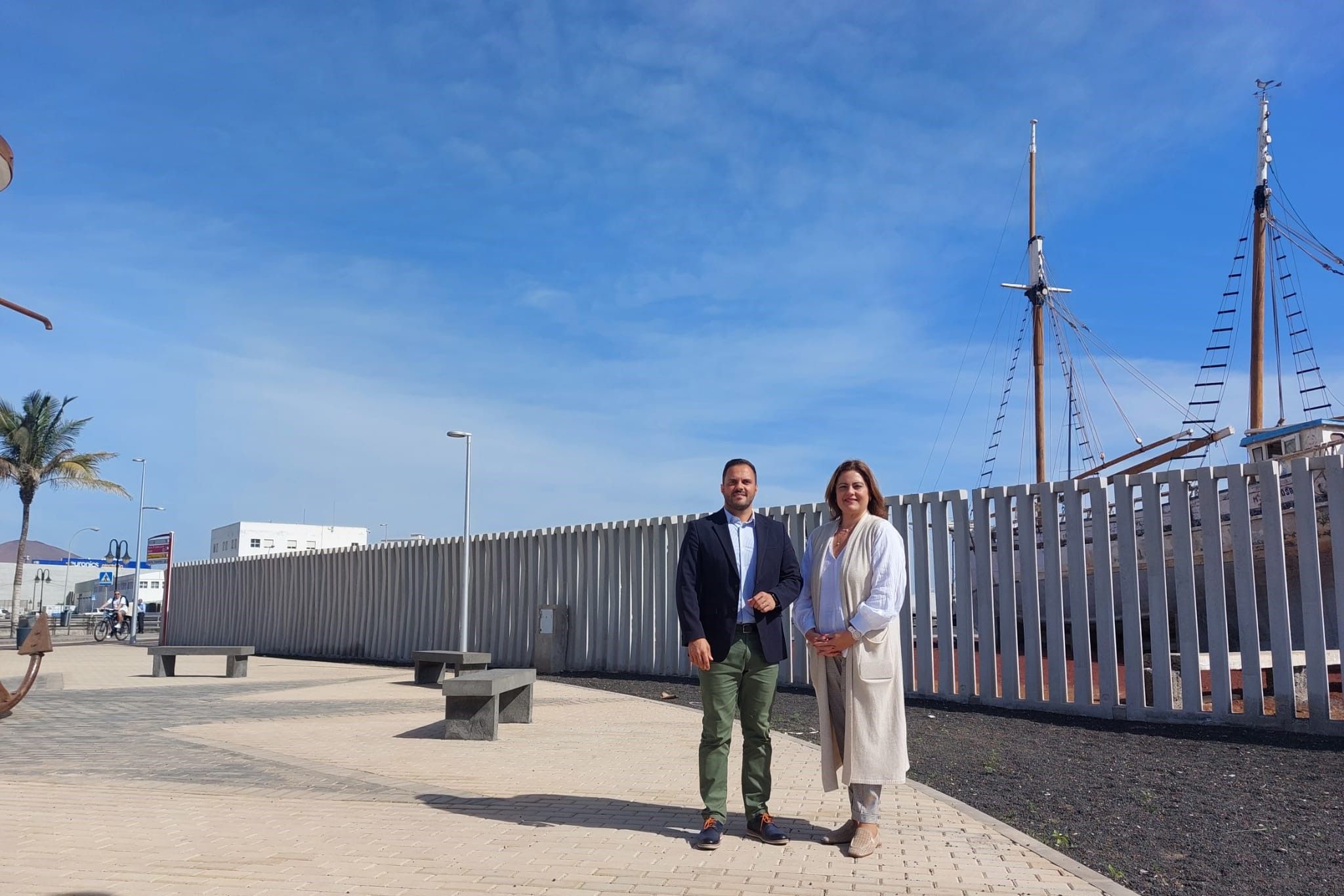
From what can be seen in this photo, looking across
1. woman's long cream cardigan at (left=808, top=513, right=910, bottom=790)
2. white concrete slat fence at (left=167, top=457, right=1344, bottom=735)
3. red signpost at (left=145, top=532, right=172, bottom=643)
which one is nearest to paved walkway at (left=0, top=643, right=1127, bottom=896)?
woman's long cream cardigan at (left=808, top=513, right=910, bottom=790)

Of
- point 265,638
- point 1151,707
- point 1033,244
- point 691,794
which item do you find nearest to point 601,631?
point 1151,707

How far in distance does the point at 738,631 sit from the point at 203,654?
48.7 ft

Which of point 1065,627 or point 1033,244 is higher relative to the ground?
point 1033,244

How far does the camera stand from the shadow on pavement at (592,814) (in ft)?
19.1

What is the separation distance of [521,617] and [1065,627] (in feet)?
32.6

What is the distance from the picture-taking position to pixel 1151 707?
10.1 meters

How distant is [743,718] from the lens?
5805 millimetres

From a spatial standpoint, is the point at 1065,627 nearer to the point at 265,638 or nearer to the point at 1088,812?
the point at 1088,812

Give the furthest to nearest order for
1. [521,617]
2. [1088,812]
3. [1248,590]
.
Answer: [521,617]
[1248,590]
[1088,812]

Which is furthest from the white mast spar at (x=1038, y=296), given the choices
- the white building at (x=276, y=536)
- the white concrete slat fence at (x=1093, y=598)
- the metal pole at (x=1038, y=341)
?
the white building at (x=276, y=536)

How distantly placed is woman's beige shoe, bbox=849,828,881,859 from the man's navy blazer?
0.94 m

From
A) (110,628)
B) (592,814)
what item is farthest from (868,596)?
(110,628)

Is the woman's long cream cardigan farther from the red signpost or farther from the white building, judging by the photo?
the white building

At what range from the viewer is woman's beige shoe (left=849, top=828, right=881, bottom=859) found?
5.24 meters
